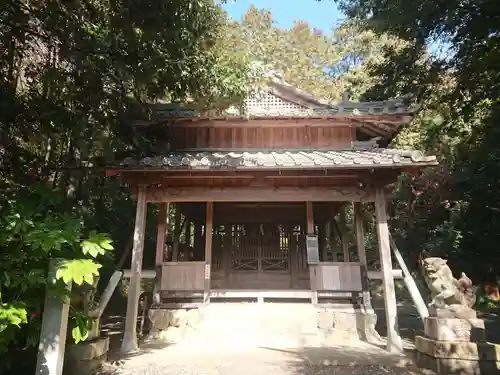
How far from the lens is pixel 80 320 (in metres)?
4.20

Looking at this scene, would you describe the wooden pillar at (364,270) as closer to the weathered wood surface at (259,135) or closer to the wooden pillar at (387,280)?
the wooden pillar at (387,280)

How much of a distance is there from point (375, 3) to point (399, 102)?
2903mm

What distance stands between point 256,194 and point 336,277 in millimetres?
2812

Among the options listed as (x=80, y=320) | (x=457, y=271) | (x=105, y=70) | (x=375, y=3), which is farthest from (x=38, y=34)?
(x=457, y=271)

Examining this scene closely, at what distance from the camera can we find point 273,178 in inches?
355

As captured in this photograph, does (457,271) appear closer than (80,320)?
No

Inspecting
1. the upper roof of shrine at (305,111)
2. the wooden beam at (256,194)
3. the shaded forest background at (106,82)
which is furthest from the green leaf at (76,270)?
the upper roof of shrine at (305,111)

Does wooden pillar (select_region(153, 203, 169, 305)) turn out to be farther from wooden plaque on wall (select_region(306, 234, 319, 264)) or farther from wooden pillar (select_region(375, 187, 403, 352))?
wooden pillar (select_region(375, 187, 403, 352))

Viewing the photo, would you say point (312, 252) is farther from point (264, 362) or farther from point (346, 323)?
point (264, 362)

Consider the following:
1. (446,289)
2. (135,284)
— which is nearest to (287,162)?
(446,289)

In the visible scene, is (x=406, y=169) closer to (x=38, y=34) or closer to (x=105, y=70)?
(x=105, y=70)

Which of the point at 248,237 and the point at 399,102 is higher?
the point at 399,102

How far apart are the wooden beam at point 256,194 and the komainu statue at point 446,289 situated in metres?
2.51

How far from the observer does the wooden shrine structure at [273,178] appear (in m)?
8.04
